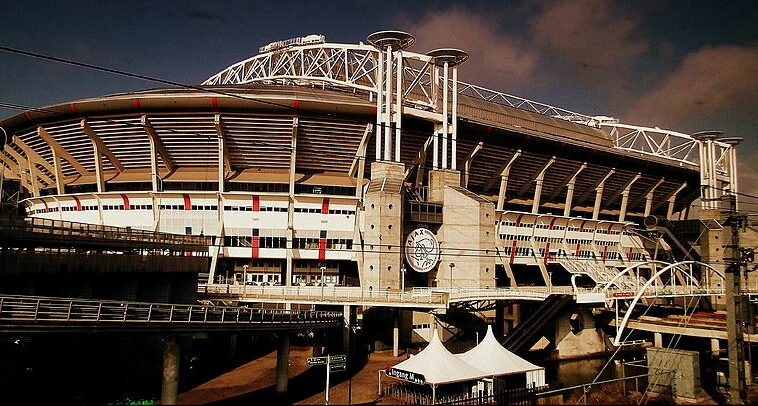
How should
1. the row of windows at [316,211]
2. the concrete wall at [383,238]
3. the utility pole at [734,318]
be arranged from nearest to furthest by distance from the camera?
the utility pole at [734,318] → the concrete wall at [383,238] → the row of windows at [316,211]

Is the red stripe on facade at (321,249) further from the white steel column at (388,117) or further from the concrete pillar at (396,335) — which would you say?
the concrete pillar at (396,335)

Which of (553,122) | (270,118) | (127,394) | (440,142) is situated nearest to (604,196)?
(553,122)

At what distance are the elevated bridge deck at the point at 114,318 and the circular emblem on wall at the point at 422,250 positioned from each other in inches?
891

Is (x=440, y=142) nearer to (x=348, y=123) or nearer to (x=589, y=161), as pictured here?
(x=348, y=123)

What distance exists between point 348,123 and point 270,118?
26.3 ft

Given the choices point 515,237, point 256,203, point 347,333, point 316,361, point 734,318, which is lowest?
point 347,333

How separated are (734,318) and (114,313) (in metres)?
33.9

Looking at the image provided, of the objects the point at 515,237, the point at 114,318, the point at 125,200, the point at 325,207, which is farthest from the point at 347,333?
the point at 515,237

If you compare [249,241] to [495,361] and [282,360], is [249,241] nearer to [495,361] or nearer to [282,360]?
[282,360]

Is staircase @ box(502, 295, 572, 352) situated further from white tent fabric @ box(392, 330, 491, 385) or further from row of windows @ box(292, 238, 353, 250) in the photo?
row of windows @ box(292, 238, 353, 250)

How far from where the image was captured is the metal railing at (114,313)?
22.2 meters

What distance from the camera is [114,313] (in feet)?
82.5

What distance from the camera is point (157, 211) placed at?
5869cm

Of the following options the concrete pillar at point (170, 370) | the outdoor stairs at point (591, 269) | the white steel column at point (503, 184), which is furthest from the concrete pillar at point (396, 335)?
the outdoor stairs at point (591, 269)
